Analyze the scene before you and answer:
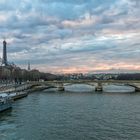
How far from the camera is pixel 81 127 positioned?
38.0 m

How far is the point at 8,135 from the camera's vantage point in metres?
34.0

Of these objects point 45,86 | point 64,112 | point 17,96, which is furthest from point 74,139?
point 45,86

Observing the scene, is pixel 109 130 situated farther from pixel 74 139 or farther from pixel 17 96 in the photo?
pixel 17 96

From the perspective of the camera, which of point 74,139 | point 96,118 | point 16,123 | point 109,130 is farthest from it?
point 96,118

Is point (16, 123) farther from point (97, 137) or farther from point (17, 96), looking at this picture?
point (17, 96)

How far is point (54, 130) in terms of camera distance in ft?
120

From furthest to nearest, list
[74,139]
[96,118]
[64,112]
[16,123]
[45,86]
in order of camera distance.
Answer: [45,86] < [64,112] < [96,118] < [16,123] < [74,139]

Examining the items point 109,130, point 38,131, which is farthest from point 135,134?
point 38,131

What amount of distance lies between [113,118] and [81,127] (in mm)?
7653

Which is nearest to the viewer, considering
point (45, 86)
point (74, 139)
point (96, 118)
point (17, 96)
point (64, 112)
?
point (74, 139)

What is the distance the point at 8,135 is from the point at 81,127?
7.73 metres

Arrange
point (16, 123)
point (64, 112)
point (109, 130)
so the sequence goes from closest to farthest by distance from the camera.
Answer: point (109, 130) < point (16, 123) < point (64, 112)

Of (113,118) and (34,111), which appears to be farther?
(34,111)

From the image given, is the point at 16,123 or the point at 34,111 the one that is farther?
the point at 34,111
